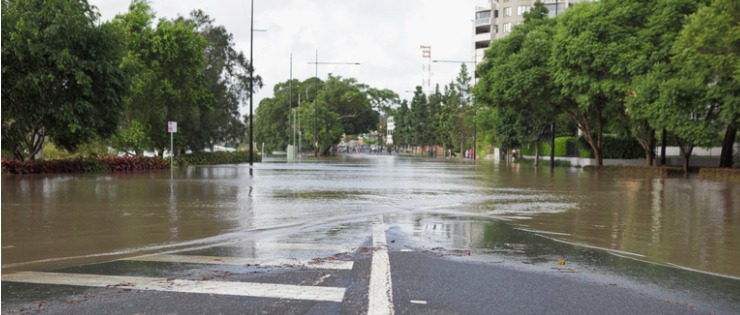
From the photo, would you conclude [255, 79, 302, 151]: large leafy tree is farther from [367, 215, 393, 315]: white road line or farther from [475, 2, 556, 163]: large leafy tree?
[367, 215, 393, 315]: white road line

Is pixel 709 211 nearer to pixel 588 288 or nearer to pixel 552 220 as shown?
pixel 552 220

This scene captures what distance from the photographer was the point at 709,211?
13.1 meters

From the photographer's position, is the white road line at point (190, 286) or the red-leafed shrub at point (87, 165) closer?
the white road line at point (190, 286)

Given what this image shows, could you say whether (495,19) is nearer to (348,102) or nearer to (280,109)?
(348,102)

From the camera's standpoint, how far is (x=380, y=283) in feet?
18.9

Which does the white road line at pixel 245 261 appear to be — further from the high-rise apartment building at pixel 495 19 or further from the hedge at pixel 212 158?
the high-rise apartment building at pixel 495 19

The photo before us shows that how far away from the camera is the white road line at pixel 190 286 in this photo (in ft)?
17.5

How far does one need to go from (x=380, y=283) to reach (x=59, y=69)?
20605mm

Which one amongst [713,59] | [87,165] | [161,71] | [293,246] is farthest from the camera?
[161,71]

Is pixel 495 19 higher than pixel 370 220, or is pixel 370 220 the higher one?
pixel 495 19

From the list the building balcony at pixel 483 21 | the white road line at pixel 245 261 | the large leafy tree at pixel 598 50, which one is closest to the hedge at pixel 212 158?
the large leafy tree at pixel 598 50

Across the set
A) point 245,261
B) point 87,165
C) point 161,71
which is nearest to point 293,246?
point 245,261

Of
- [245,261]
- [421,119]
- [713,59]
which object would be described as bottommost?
[245,261]

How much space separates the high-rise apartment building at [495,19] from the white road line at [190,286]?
91895 mm
